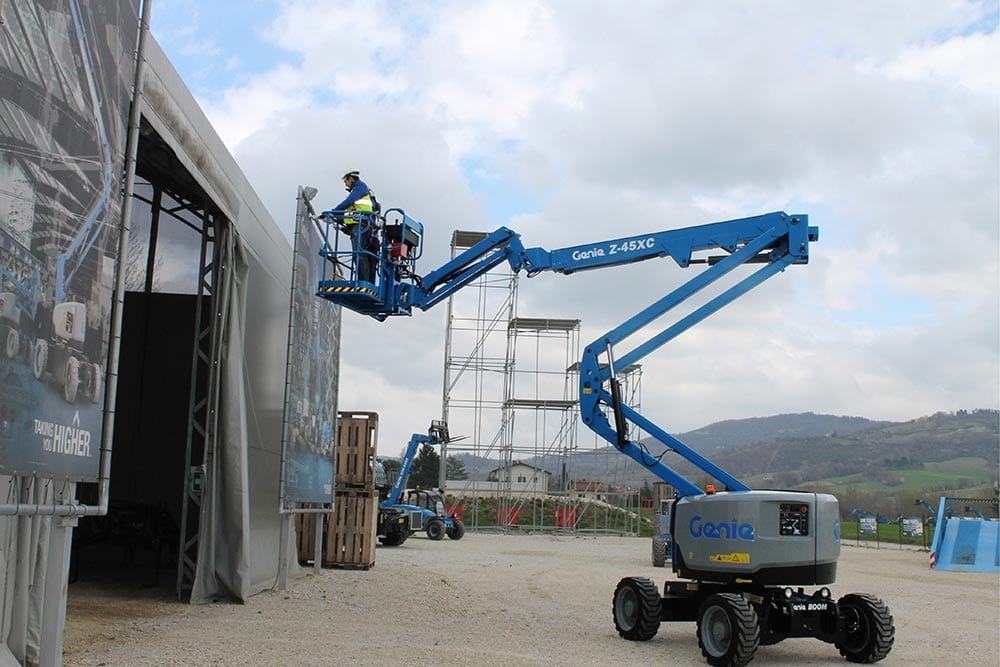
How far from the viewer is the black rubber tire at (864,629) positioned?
10359mm

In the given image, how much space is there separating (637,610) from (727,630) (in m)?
1.64

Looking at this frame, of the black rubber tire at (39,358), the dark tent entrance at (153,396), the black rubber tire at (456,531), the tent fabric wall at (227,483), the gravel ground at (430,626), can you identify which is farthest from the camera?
the black rubber tire at (456,531)

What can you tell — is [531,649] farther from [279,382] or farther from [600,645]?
[279,382]

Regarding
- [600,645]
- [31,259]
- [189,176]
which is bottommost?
[600,645]

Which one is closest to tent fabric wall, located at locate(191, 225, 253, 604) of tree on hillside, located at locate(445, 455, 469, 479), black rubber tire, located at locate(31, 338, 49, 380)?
black rubber tire, located at locate(31, 338, 49, 380)

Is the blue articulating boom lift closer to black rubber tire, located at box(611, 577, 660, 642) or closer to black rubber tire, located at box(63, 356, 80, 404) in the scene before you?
black rubber tire, located at box(611, 577, 660, 642)

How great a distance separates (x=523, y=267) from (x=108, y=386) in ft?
25.5

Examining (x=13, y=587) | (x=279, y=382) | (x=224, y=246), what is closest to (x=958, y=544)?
(x=279, y=382)

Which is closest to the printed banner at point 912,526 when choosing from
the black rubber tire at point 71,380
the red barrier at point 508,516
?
the red barrier at point 508,516

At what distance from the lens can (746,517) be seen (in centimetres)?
1058

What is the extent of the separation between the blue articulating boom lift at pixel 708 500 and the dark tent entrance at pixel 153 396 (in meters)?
4.77

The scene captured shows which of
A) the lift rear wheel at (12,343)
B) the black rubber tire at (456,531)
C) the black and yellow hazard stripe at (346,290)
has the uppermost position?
the black and yellow hazard stripe at (346,290)

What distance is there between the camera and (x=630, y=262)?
43.8 feet

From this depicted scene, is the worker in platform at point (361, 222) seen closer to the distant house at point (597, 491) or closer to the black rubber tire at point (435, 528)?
the black rubber tire at point (435, 528)
